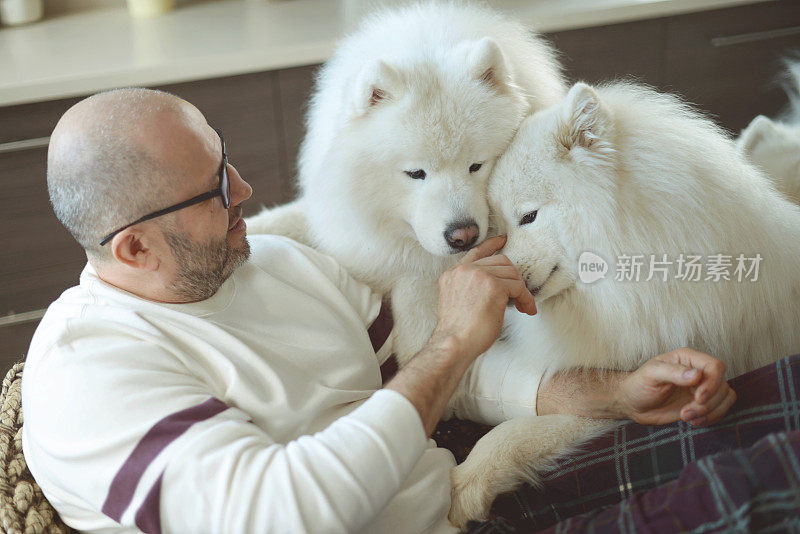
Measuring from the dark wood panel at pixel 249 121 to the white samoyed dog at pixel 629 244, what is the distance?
131 centimetres

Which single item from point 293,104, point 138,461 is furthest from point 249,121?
point 138,461

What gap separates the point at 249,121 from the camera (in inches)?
96.8

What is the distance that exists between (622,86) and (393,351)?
0.70 m

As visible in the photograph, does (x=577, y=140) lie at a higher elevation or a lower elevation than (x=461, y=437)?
higher

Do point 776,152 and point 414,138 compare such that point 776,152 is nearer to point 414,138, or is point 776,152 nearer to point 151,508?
point 414,138

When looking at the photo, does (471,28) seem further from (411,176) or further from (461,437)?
(461,437)

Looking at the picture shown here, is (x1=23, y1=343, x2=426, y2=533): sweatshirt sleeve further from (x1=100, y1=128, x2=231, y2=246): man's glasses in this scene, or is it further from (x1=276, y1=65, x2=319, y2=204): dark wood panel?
(x1=276, y1=65, x2=319, y2=204): dark wood panel

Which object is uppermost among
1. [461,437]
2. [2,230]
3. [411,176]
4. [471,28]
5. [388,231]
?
[471,28]

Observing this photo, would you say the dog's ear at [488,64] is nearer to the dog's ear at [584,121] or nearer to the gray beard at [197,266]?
the dog's ear at [584,121]

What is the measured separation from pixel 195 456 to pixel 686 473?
2.33 feet

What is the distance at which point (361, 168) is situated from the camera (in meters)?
1.41

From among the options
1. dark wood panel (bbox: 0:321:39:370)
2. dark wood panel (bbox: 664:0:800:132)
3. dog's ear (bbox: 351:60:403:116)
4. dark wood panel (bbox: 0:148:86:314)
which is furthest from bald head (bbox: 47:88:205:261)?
dark wood panel (bbox: 664:0:800:132)

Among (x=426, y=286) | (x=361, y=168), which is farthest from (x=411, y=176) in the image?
(x=426, y=286)

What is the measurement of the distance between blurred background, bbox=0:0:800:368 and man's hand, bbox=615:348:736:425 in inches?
50.5
